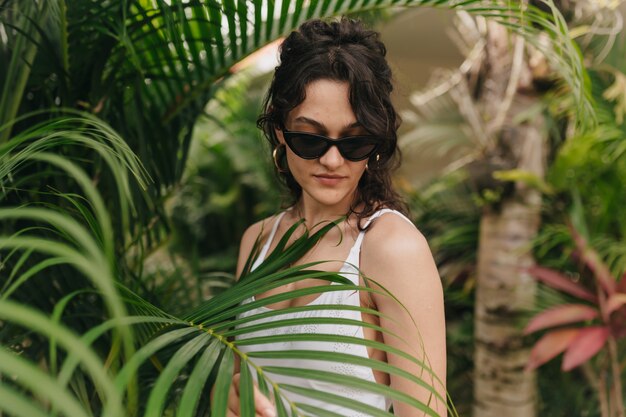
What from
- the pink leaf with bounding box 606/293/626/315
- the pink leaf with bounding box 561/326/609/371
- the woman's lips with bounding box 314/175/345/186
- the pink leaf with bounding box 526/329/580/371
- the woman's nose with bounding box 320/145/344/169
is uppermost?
the woman's nose with bounding box 320/145/344/169

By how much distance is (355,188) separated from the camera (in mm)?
1391

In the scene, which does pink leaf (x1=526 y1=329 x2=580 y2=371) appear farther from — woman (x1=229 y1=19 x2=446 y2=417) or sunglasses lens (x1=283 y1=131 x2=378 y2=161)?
sunglasses lens (x1=283 y1=131 x2=378 y2=161)

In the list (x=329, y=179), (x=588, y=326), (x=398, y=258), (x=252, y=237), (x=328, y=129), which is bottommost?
(x=588, y=326)

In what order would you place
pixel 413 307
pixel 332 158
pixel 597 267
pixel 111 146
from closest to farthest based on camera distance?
pixel 413 307, pixel 332 158, pixel 111 146, pixel 597 267

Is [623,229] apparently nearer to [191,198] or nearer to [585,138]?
[585,138]

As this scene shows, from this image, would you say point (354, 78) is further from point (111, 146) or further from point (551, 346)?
point (551, 346)

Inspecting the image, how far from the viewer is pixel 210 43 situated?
4.83 ft

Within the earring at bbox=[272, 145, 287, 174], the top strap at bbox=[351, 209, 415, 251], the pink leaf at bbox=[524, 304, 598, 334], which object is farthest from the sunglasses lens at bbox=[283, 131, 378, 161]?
the pink leaf at bbox=[524, 304, 598, 334]

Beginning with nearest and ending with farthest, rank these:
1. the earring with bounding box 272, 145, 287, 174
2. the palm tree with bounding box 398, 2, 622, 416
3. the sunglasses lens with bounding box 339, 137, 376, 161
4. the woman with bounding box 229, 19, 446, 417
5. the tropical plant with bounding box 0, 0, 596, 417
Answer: the tropical plant with bounding box 0, 0, 596, 417
the woman with bounding box 229, 19, 446, 417
the sunglasses lens with bounding box 339, 137, 376, 161
the earring with bounding box 272, 145, 287, 174
the palm tree with bounding box 398, 2, 622, 416

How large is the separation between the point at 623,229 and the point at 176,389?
203cm

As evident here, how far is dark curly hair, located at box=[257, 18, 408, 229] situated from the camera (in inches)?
47.1

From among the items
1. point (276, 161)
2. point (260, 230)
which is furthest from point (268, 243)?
point (276, 161)

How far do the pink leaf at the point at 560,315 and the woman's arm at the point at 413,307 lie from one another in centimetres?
109

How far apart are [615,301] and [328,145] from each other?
1422 mm
